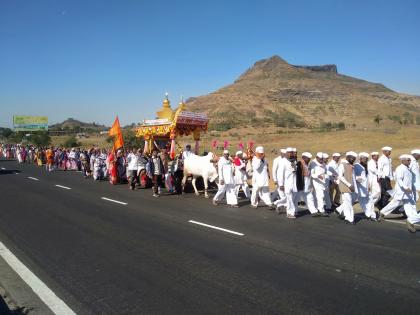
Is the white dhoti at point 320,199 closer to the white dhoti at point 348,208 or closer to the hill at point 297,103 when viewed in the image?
the white dhoti at point 348,208

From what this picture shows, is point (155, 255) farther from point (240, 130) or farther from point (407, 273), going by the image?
point (240, 130)

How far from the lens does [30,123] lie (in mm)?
97438

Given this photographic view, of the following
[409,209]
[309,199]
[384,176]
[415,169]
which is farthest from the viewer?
[384,176]

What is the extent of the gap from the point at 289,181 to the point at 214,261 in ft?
15.1

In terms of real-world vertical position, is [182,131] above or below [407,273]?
above

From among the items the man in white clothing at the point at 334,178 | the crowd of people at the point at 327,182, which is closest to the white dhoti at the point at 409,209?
the crowd of people at the point at 327,182

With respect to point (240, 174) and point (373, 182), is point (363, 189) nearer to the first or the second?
point (373, 182)

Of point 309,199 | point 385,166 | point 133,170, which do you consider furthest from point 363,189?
point 133,170

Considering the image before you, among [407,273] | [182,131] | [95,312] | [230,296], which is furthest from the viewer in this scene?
[182,131]

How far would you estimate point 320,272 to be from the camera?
6.09 m

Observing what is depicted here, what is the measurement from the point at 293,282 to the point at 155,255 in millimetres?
2522

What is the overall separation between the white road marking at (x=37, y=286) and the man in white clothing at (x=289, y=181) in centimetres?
647

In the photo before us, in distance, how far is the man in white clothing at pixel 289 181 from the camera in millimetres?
10469

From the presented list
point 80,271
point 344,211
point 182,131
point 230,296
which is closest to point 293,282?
point 230,296
